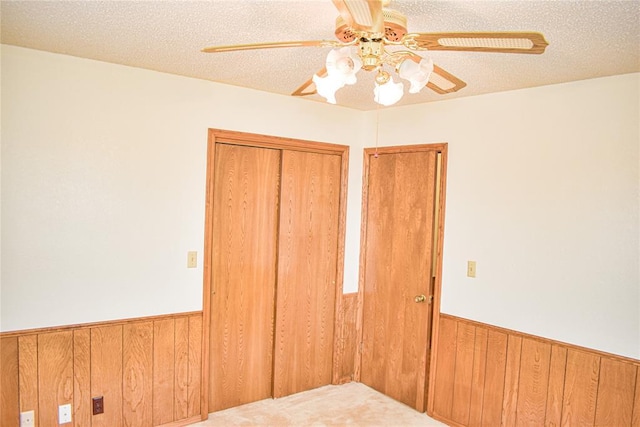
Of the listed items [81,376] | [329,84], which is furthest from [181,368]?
[329,84]

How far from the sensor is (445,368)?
3109mm

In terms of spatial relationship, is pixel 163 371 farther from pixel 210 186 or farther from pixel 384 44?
pixel 384 44

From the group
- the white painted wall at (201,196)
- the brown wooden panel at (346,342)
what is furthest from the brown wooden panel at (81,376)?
the brown wooden panel at (346,342)

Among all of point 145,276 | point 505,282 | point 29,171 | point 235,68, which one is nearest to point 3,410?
point 145,276

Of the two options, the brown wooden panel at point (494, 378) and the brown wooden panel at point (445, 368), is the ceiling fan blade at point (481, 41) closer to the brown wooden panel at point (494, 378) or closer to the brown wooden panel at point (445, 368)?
the brown wooden panel at point (494, 378)

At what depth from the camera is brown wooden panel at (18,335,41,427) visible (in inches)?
92.9

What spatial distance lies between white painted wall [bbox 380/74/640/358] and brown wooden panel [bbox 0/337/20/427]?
8.58 feet

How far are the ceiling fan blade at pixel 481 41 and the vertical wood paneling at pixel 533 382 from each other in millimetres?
1921

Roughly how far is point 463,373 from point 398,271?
847 millimetres

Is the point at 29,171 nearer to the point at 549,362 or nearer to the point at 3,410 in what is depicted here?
the point at 3,410

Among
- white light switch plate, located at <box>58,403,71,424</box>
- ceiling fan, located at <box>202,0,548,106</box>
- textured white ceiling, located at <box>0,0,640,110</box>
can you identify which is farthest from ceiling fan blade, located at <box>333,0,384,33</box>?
white light switch plate, located at <box>58,403,71,424</box>

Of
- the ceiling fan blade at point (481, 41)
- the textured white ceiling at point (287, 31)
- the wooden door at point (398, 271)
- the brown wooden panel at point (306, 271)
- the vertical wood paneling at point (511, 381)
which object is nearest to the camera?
the ceiling fan blade at point (481, 41)

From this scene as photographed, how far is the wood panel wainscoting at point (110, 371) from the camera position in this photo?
236 centimetres

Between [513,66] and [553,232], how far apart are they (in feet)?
3.24
